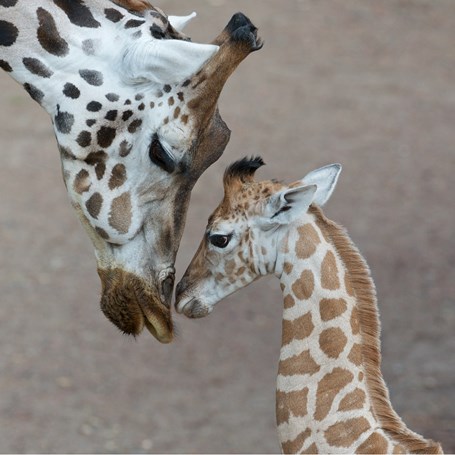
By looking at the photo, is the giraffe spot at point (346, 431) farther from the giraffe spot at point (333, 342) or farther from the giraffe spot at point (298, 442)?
the giraffe spot at point (333, 342)

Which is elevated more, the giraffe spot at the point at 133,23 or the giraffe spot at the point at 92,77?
the giraffe spot at the point at 133,23

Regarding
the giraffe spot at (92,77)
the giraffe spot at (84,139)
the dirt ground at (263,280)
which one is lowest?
the dirt ground at (263,280)

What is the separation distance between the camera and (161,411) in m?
8.00

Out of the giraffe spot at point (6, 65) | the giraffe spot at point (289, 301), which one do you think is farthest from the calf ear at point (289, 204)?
the giraffe spot at point (6, 65)

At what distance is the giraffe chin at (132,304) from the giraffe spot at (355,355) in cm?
80

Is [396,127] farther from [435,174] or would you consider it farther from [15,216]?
[15,216]

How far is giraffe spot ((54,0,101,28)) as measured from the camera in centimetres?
454

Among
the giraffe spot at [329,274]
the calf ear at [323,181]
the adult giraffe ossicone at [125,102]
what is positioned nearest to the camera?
the adult giraffe ossicone at [125,102]

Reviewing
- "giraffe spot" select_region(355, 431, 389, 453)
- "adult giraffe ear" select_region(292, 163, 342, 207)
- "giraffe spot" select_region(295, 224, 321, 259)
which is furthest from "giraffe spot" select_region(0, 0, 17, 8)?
"giraffe spot" select_region(355, 431, 389, 453)

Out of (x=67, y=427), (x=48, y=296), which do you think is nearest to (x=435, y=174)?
(x=48, y=296)

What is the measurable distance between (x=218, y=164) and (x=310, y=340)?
7.05 metres

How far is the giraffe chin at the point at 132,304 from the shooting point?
15.3ft

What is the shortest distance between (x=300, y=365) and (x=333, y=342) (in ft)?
0.58

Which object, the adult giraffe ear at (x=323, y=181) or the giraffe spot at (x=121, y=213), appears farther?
the adult giraffe ear at (x=323, y=181)
